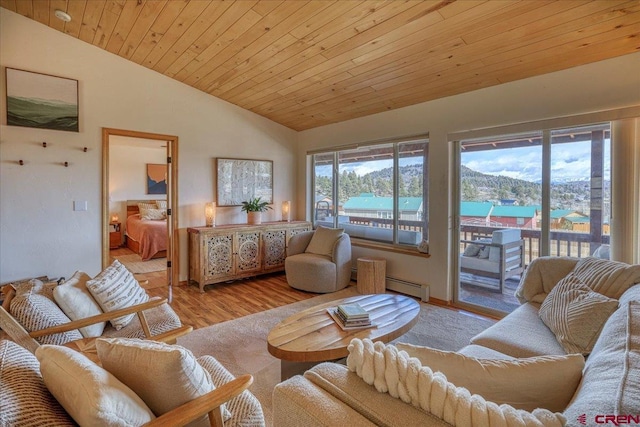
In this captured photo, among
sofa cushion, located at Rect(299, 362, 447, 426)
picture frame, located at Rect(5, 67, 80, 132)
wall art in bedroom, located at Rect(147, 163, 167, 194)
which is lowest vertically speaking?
sofa cushion, located at Rect(299, 362, 447, 426)

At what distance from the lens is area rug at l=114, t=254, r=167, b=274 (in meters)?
5.42

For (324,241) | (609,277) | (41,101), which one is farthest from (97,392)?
(41,101)

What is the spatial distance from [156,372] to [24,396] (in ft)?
1.12

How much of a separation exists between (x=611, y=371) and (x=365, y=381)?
2.44 ft

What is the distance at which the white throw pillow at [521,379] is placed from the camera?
0.98 m

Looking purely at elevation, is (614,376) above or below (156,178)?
below

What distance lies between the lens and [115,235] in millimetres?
7363

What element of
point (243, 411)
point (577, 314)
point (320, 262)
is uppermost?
point (577, 314)

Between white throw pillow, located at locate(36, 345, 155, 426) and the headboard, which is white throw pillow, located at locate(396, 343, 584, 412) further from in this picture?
the headboard

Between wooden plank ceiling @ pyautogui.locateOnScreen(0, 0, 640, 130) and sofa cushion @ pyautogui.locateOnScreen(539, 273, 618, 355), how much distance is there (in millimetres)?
1853

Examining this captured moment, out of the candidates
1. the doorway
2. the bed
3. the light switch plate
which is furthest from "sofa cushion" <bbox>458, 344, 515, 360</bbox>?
the bed

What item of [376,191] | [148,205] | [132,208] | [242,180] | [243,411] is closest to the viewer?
[243,411]

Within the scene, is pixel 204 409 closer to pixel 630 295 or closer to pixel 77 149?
pixel 630 295

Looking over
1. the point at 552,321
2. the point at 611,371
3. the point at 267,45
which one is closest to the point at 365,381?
the point at 611,371
